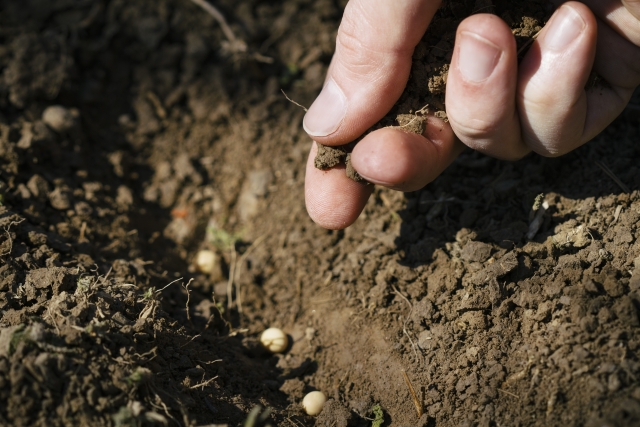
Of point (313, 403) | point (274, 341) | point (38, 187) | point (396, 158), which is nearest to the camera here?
point (396, 158)

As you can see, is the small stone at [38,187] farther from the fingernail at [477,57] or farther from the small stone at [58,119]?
the fingernail at [477,57]

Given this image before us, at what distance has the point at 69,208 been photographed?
309 cm

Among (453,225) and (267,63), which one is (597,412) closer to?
(453,225)

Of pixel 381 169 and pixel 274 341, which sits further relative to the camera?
pixel 274 341

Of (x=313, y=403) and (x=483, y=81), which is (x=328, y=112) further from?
(x=313, y=403)

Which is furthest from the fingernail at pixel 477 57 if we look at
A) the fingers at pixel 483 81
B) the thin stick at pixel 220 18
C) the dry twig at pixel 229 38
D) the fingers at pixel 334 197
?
the thin stick at pixel 220 18

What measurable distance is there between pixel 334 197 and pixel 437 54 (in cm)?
82

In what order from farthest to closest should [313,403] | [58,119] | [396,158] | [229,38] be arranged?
[229,38], [58,119], [313,403], [396,158]

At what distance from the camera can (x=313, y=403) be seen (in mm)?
2434

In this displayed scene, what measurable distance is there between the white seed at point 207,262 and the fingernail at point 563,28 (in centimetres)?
218

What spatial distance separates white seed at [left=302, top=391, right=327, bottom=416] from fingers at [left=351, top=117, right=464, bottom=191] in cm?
106

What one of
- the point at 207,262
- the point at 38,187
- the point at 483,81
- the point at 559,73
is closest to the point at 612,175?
the point at 559,73

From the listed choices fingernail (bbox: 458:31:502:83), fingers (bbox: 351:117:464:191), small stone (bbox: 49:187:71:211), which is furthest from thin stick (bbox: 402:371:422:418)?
small stone (bbox: 49:187:71:211)

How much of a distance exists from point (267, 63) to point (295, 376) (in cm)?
236
